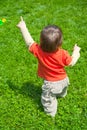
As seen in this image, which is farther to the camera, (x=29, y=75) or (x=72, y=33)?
(x=72, y=33)

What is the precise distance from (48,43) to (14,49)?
2.45 m

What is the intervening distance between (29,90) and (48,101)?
29.4 inches

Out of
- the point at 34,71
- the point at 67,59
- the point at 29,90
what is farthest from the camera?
the point at 34,71

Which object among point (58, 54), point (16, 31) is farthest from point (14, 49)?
point (58, 54)

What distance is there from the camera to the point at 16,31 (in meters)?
6.97

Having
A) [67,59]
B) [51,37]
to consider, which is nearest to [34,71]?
[67,59]

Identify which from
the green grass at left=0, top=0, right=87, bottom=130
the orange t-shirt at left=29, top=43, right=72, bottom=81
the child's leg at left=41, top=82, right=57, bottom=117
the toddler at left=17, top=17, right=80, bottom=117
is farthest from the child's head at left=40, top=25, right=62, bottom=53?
the green grass at left=0, top=0, right=87, bottom=130

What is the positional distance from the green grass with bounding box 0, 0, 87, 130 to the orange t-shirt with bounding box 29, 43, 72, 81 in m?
0.73

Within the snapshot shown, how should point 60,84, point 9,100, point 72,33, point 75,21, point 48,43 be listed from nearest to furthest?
point 48,43, point 60,84, point 9,100, point 72,33, point 75,21

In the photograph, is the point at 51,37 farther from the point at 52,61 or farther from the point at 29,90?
the point at 29,90

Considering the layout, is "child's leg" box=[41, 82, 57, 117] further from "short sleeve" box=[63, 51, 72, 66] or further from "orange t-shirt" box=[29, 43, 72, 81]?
"short sleeve" box=[63, 51, 72, 66]

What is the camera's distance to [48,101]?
15.1ft

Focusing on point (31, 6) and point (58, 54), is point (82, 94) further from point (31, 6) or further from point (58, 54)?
point (31, 6)

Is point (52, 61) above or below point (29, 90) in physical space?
above
